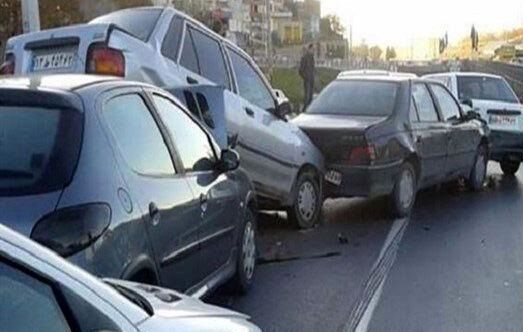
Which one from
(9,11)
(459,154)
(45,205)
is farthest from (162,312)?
(9,11)

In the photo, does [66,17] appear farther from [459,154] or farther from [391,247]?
[391,247]

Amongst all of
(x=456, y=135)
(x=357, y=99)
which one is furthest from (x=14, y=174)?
(x=456, y=135)

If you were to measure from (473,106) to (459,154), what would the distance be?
3.11 metres

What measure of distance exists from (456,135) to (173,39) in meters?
5.05

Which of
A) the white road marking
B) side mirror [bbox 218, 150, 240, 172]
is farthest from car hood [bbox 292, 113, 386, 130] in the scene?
side mirror [bbox 218, 150, 240, 172]

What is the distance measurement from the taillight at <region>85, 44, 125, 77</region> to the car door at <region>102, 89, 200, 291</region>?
2.13 m

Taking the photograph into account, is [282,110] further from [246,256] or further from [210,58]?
[246,256]

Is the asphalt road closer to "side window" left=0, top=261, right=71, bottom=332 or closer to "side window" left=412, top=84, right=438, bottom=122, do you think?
"side window" left=412, top=84, right=438, bottom=122

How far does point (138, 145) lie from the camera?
4.77m

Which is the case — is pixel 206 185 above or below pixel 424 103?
above

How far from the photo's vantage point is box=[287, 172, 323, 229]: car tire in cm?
930

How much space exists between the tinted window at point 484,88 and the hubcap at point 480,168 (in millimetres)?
2772

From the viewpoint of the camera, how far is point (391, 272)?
7.50 metres

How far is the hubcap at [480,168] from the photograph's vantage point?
12.6 meters
